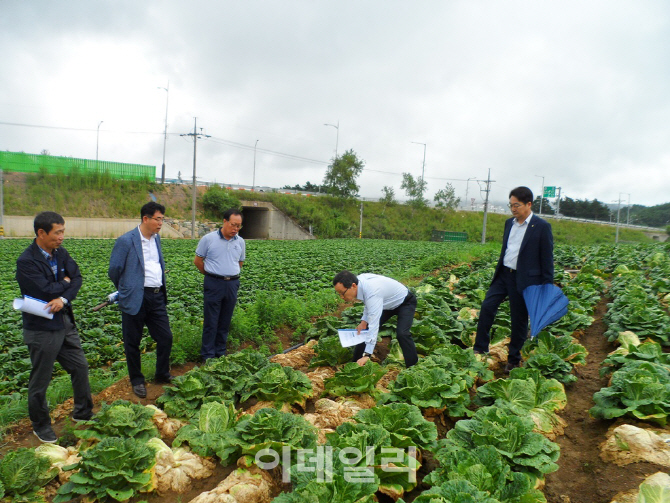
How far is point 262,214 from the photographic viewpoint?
40.1 meters

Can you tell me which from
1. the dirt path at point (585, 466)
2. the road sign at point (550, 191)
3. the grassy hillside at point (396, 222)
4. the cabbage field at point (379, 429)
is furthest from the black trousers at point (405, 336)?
the road sign at point (550, 191)

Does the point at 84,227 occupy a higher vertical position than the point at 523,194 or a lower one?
lower

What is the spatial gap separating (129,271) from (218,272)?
110cm

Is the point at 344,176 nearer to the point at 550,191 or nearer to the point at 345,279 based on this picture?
the point at 550,191

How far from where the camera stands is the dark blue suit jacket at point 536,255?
4.55 m

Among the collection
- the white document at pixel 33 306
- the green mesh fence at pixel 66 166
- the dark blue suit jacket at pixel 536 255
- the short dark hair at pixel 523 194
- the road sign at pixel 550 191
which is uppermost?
the road sign at pixel 550 191

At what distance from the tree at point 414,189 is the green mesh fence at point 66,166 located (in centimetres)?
2768

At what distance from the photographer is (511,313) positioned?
190 inches

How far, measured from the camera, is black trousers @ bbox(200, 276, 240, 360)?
514 centimetres

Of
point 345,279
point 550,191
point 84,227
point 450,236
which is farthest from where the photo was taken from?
point 550,191

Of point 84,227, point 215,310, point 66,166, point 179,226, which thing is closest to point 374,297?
point 215,310

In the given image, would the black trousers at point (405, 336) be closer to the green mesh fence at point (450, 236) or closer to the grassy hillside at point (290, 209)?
the grassy hillside at point (290, 209)

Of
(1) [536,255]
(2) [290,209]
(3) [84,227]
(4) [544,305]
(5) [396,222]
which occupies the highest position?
(2) [290,209]

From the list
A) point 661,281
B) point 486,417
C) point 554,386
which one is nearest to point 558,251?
point 661,281
